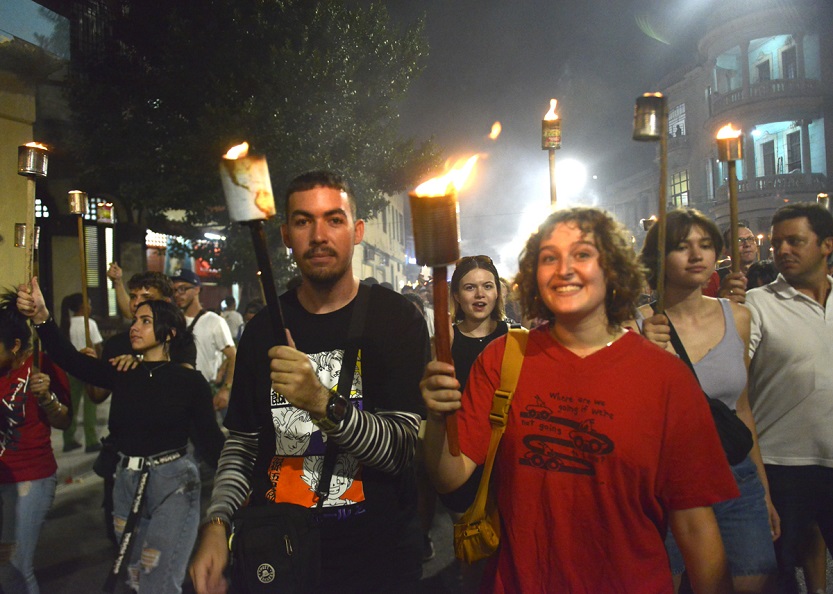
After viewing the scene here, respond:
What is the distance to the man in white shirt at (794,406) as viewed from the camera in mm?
3568

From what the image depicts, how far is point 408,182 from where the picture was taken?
57.8 ft

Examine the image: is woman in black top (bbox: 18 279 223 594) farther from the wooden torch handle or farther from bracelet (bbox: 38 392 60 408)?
the wooden torch handle

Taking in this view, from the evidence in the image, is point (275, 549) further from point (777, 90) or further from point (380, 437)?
point (777, 90)

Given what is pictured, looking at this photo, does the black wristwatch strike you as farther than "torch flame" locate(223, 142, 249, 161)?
Yes

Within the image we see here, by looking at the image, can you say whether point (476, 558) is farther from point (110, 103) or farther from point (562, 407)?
point (110, 103)

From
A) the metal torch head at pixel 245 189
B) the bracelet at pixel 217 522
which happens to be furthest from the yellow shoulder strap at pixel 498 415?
the metal torch head at pixel 245 189

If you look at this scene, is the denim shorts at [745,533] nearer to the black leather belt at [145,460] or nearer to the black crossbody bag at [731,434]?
the black crossbody bag at [731,434]

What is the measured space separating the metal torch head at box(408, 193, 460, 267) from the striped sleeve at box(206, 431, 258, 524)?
137 cm

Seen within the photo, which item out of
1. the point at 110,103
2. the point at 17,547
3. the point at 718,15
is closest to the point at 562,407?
the point at 17,547

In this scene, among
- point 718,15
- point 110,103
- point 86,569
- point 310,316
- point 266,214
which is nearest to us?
point 266,214

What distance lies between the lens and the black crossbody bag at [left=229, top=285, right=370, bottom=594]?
6.70 feet

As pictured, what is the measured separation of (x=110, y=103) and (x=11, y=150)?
3991 mm

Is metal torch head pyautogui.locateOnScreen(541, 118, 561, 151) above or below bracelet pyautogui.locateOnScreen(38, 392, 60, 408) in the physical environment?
above

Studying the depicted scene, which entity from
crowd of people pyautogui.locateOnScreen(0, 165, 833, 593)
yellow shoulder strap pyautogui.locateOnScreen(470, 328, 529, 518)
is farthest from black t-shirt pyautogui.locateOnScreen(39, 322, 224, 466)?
yellow shoulder strap pyautogui.locateOnScreen(470, 328, 529, 518)
